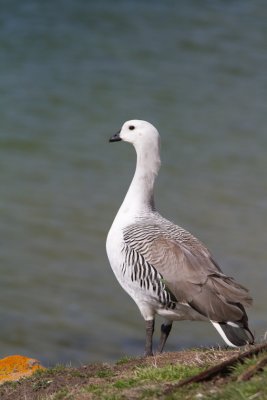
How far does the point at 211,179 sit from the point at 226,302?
9.92 m

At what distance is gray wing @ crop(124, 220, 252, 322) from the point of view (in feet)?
29.6

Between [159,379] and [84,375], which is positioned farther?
[84,375]

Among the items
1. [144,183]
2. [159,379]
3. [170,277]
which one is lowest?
[159,379]

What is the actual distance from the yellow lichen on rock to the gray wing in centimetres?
137

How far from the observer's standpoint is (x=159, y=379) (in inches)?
293

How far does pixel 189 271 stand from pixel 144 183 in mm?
1559

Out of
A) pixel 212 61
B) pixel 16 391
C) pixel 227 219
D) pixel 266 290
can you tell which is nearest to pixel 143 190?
pixel 16 391

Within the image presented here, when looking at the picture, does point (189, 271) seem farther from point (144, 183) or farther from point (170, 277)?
point (144, 183)

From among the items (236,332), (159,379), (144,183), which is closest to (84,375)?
(159,379)

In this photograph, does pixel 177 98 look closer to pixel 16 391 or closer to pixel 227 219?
pixel 227 219

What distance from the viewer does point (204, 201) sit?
18.2 meters

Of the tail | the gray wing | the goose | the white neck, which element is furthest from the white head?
the tail

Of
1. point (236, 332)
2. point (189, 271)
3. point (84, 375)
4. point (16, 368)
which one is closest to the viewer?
point (84, 375)

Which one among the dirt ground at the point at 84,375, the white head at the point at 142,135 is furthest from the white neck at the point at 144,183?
the dirt ground at the point at 84,375
